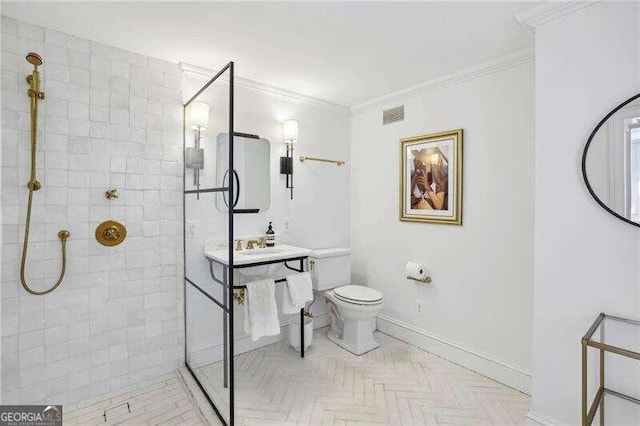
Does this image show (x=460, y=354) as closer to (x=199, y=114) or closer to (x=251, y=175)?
(x=251, y=175)

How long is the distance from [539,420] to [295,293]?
1.62 meters

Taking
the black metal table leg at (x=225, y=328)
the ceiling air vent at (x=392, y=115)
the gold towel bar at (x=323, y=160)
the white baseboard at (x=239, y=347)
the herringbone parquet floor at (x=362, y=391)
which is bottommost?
the herringbone parquet floor at (x=362, y=391)

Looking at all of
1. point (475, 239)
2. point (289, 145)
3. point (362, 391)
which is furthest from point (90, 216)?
point (475, 239)

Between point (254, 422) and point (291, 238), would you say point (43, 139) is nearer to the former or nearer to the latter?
point (291, 238)

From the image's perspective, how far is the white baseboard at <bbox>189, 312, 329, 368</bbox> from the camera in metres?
2.40

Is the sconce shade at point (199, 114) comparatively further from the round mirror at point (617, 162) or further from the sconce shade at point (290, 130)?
the round mirror at point (617, 162)

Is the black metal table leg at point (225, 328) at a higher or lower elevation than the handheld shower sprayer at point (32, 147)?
lower

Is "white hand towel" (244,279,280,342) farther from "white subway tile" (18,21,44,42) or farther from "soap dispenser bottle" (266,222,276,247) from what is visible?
"white subway tile" (18,21,44,42)

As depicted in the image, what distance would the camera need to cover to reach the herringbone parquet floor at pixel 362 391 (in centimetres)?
187

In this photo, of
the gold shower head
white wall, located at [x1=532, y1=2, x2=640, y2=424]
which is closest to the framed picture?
white wall, located at [x1=532, y1=2, x2=640, y2=424]

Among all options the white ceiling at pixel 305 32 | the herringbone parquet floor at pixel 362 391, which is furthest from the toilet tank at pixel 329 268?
the white ceiling at pixel 305 32

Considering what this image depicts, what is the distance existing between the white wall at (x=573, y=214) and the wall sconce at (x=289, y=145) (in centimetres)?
180

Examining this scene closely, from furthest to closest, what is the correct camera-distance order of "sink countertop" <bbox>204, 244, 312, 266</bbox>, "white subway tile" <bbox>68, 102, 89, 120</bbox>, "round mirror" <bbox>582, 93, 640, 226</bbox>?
"sink countertop" <bbox>204, 244, 312, 266</bbox> < "white subway tile" <bbox>68, 102, 89, 120</bbox> < "round mirror" <bbox>582, 93, 640, 226</bbox>

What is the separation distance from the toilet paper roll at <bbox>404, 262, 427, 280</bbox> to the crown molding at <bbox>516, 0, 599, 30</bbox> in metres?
1.82
